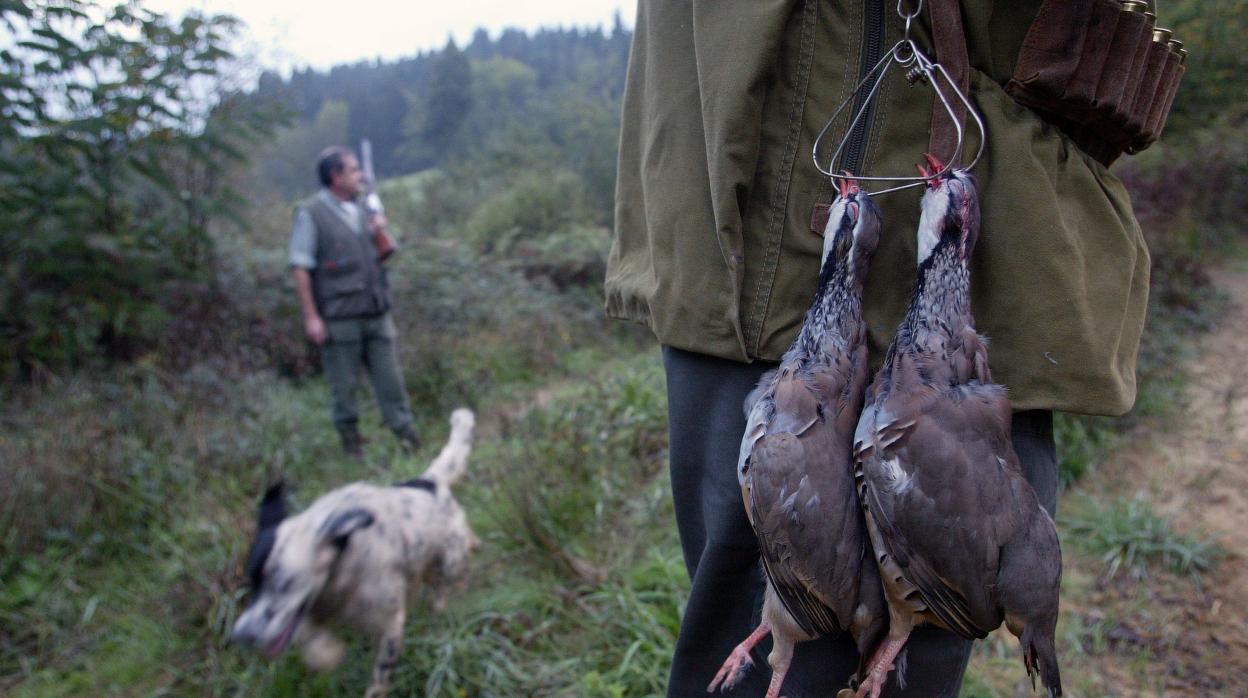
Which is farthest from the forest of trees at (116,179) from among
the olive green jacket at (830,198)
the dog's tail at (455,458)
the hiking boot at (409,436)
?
the olive green jacket at (830,198)

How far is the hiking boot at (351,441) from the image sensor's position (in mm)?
6359

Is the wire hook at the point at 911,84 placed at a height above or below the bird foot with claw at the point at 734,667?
above

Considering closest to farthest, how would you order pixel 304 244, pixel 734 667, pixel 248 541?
pixel 734 667, pixel 248 541, pixel 304 244

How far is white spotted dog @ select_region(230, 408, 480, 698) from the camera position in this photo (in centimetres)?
327

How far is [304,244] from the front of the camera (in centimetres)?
602

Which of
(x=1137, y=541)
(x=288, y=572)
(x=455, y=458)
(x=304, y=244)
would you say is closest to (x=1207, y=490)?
(x=1137, y=541)

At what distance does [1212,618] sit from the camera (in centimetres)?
353

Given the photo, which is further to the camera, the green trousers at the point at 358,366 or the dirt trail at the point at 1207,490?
the green trousers at the point at 358,366

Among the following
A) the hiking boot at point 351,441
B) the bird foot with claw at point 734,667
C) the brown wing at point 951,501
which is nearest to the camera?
the brown wing at point 951,501

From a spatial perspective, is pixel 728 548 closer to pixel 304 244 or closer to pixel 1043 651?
pixel 1043 651

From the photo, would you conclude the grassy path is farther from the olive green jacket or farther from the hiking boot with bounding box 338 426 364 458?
the hiking boot with bounding box 338 426 364 458

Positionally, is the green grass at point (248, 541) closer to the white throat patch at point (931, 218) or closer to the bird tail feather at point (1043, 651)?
the bird tail feather at point (1043, 651)

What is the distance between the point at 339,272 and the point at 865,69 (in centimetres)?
550

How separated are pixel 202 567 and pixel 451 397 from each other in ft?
11.2
